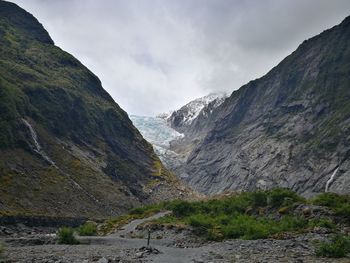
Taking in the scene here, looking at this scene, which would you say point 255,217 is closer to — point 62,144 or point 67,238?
point 67,238

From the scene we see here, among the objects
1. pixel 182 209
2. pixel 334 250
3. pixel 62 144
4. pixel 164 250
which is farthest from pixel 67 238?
pixel 62 144

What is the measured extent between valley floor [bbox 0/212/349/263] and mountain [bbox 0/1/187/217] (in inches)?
1366

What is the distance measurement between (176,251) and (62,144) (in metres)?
91.5

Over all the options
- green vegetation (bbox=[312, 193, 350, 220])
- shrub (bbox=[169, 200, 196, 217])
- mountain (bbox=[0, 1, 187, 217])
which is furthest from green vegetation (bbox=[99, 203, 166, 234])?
green vegetation (bbox=[312, 193, 350, 220])

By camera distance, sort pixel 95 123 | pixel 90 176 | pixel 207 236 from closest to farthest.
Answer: pixel 207 236 → pixel 90 176 → pixel 95 123

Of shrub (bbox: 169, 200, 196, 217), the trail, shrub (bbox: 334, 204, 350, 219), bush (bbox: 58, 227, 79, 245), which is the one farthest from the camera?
shrub (bbox: 169, 200, 196, 217)

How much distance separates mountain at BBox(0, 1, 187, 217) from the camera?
94625 millimetres

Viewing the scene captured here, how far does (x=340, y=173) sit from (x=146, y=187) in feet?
241

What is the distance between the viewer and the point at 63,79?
164m

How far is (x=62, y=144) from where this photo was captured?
126 meters

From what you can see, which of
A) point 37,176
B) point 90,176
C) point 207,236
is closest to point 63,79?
point 90,176

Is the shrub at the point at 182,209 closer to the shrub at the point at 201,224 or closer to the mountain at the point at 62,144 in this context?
the shrub at the point at 201,224

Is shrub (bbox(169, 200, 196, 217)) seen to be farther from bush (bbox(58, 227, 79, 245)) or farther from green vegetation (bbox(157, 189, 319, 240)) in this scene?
bush (bbox(58, 227, 79, 245))

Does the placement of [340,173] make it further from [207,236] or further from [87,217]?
[207,236]
